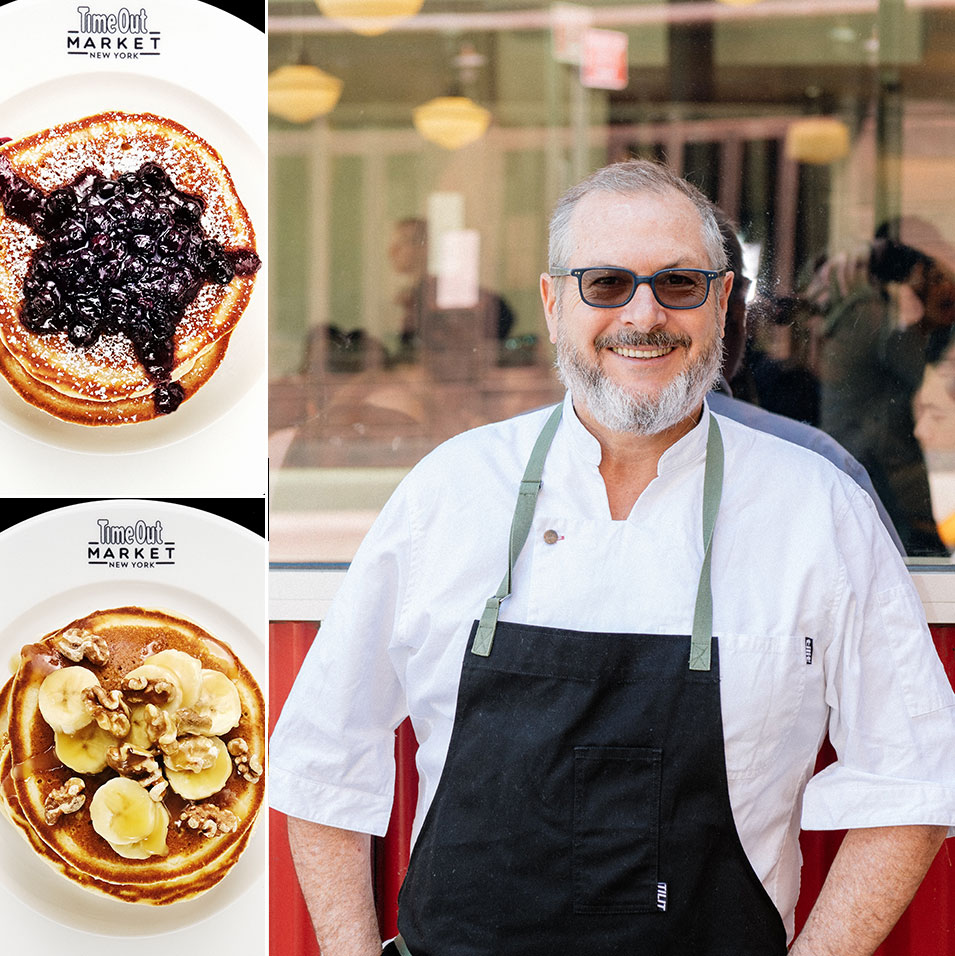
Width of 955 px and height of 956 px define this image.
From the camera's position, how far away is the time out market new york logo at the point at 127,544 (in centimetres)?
146

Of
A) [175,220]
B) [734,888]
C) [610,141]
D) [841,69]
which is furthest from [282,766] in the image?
[841,69]

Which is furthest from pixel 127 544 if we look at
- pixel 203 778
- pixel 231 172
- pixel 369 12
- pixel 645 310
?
pixel 369 12

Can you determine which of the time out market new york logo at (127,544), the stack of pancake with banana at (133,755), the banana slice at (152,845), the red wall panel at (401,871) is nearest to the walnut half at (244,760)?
the stack of pancake with banana at (133,755)

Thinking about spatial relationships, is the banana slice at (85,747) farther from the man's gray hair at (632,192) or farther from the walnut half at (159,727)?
the man's gray hair at (632,192)

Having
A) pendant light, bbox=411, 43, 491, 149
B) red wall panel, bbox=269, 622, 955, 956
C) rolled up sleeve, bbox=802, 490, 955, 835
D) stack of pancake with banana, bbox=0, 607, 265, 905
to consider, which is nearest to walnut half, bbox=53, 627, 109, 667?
Answer: stack of pancake with banana, bbox=0, 607, 265, 905

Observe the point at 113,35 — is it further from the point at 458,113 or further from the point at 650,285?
the point at 458,113

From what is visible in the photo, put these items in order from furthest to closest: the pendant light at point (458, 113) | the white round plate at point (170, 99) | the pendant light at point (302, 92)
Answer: the pendant light at point (458, 113) → the pendant light at point (302, 92) → the white round plate at point (170, 99)

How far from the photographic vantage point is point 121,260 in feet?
4.67

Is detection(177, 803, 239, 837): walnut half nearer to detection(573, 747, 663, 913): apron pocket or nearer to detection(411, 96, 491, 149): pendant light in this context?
detection(573, 747, 663, 913): apron pocket

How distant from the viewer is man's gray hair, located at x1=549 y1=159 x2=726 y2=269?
1.55 meters

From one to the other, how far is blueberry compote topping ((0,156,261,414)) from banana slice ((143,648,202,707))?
0.31 m

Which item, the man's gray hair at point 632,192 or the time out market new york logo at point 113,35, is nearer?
the time out market new york logo at point 113,35

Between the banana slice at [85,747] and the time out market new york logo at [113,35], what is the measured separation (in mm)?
817

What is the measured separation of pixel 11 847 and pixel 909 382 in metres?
1.58
